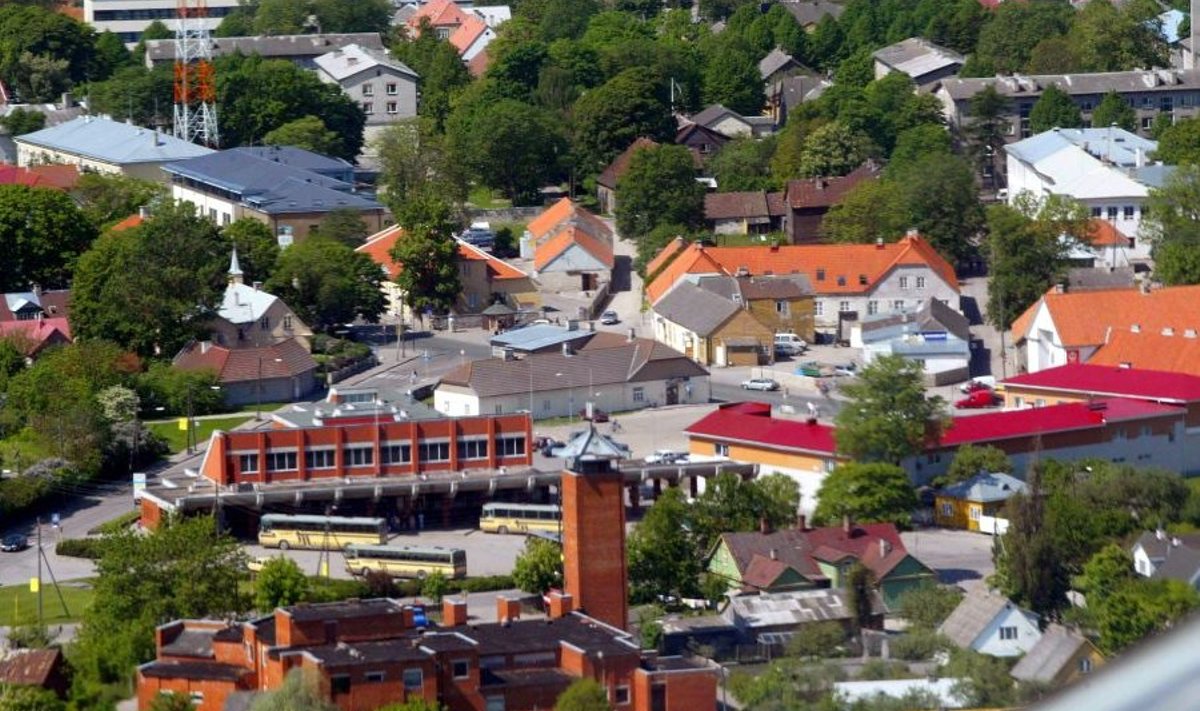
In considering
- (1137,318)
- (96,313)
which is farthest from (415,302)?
(1137,318)

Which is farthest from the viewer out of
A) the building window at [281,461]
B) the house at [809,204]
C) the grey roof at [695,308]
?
the house at [809,204]

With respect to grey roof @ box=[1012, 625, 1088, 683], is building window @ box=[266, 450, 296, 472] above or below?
above

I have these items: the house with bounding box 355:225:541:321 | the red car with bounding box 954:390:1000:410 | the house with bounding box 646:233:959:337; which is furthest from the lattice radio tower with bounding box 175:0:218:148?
the red car with bounding box 954:390:1000:410

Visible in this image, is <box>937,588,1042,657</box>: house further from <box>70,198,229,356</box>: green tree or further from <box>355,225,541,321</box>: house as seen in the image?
<box>355,225,541,321</box>: house

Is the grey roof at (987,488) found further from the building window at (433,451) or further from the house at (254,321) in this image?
the house at (254,321)

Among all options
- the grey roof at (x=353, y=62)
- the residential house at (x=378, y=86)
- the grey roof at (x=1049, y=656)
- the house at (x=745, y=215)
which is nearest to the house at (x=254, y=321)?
the house at (x=745, y=215)

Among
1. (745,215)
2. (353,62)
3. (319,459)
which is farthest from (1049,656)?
(353,62)
